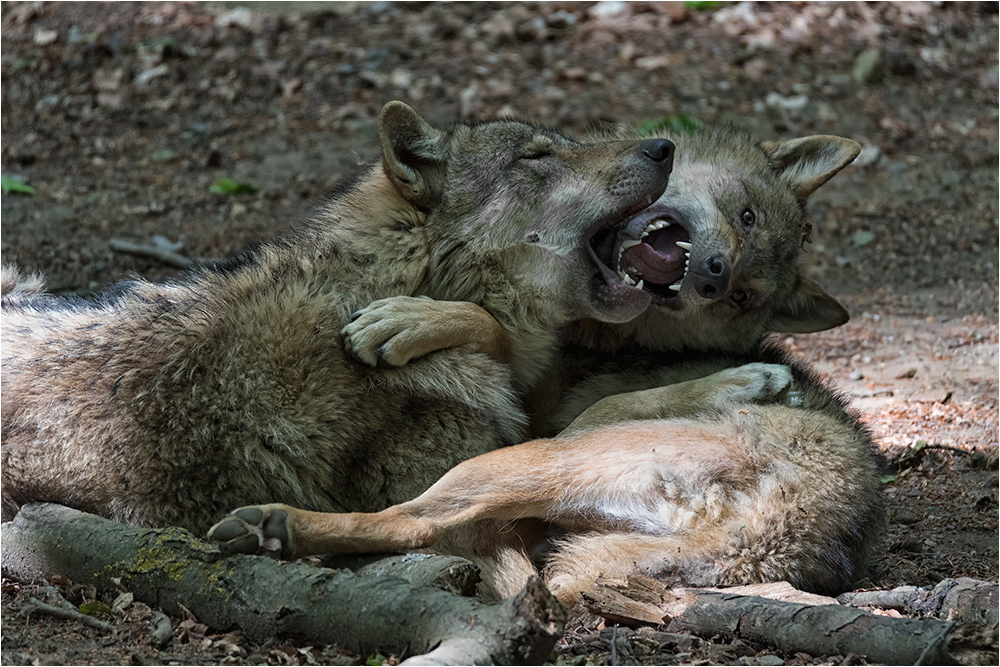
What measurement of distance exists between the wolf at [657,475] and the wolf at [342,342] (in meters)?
0.30

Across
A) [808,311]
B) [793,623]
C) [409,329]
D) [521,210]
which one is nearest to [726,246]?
[808,311]

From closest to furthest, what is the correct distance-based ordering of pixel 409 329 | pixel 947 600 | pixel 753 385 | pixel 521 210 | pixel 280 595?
pixel 280 595
pixel 947 600
pixel 409 329
pixel 753 385
pixel 521 210

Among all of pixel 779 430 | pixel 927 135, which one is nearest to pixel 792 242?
pixel 779 430

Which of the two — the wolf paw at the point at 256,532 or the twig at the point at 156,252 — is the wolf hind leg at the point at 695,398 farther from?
the twig at the point at 156,252

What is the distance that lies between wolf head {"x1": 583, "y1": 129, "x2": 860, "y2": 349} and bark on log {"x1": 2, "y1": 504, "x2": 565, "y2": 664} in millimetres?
2128

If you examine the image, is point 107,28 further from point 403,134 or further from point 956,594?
point 956,594

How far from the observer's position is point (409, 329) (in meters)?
4.38

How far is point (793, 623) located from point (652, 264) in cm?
216

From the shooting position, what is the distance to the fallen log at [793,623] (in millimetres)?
3394

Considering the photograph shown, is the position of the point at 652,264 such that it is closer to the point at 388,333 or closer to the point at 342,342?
the point at 388,333

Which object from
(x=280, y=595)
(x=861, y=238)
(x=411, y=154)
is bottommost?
(x=861, y=238)

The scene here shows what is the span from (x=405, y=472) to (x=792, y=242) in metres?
2.67

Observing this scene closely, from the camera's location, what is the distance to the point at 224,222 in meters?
8.80

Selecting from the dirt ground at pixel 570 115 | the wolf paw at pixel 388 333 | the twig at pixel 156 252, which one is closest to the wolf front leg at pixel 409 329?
the wolf paw at pixel 388 333
